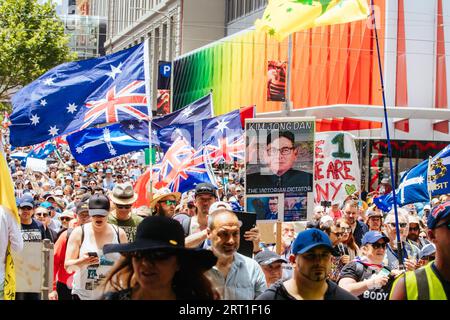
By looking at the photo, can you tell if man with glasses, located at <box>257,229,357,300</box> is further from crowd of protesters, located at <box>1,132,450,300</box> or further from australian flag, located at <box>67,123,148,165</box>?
australian flag, located at <box>67,123,148,165</box>

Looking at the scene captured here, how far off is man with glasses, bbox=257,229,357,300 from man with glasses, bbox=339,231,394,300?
1.84 metres

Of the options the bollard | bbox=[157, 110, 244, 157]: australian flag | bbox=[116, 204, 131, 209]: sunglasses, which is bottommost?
the bollard

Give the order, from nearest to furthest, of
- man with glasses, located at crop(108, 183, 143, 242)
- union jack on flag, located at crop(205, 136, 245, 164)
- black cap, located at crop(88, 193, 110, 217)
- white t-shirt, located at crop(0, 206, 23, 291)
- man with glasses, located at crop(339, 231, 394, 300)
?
man with glasses, located at crop(339, 231, 394, 300), white t-shirt, located at crop(0, 206, 23, 291), black cap, located at crop(88, 193, 110, 217), man with glasses, located at crop(108, 183, 143, 242), union jack on flag, located at crop(205, 136, 245, 164)

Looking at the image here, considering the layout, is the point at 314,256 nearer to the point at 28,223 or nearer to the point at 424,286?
the point at 424,286

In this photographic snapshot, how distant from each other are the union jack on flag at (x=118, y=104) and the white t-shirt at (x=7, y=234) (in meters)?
6.22

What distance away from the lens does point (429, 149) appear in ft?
108

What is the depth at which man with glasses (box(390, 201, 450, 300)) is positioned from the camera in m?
4.48

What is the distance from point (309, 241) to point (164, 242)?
1180 millimetres

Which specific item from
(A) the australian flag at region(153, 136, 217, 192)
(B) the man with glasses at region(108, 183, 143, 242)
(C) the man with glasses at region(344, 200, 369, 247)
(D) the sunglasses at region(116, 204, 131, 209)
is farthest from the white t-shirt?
(A) the australian flag at region(153, 136, 217, 192)

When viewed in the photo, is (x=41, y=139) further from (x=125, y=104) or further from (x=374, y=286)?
(x=374, y=286)

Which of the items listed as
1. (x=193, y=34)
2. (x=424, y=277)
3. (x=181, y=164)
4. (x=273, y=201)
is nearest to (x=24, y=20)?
(x=193, y=34)

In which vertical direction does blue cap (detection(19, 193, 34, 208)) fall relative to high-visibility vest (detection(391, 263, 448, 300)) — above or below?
above

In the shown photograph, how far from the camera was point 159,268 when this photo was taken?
4066mm
